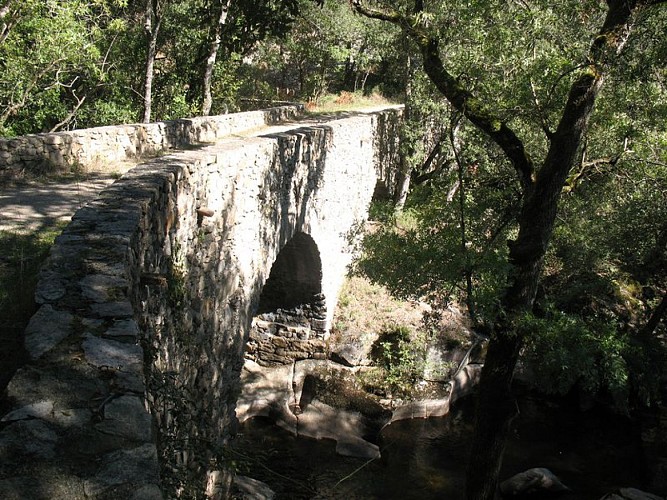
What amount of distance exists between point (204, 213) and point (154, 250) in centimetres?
115

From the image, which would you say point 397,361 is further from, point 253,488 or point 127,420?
point 127,420

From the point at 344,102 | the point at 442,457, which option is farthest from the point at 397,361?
the point at 344,102

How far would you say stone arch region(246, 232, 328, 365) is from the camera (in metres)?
12.4

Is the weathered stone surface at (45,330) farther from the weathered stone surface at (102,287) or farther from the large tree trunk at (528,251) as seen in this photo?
the large tree trunk at (528,251)

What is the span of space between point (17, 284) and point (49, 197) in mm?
2474

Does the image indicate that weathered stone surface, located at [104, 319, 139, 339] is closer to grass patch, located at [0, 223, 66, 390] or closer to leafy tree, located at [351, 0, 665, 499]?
grass patch, located at [0, 223, 66, 390]

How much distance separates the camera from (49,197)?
581 centimetres

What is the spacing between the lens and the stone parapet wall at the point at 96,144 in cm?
650

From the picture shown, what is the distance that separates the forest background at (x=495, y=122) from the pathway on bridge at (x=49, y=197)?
1.97m

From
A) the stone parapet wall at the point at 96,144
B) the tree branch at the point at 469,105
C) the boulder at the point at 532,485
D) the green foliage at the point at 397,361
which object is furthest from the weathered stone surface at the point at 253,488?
the tree branch at the point at 469,105

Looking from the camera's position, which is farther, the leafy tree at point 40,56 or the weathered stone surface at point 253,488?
the leafy tree at point 40,56

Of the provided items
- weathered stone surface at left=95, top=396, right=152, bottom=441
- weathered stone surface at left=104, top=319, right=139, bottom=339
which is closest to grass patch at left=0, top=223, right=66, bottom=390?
weathered stone surface at left=104, top=319, right=139, bottom=339

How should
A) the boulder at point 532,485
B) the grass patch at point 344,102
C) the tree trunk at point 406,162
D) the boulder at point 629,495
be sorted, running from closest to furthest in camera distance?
the boulder at point 629,495 < the boulder at point 532,485 < the tree trunk at point 406,162 < the grass patch at point 344,102

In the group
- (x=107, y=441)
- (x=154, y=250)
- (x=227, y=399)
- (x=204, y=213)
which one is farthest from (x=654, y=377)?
(x=107, y=441)
